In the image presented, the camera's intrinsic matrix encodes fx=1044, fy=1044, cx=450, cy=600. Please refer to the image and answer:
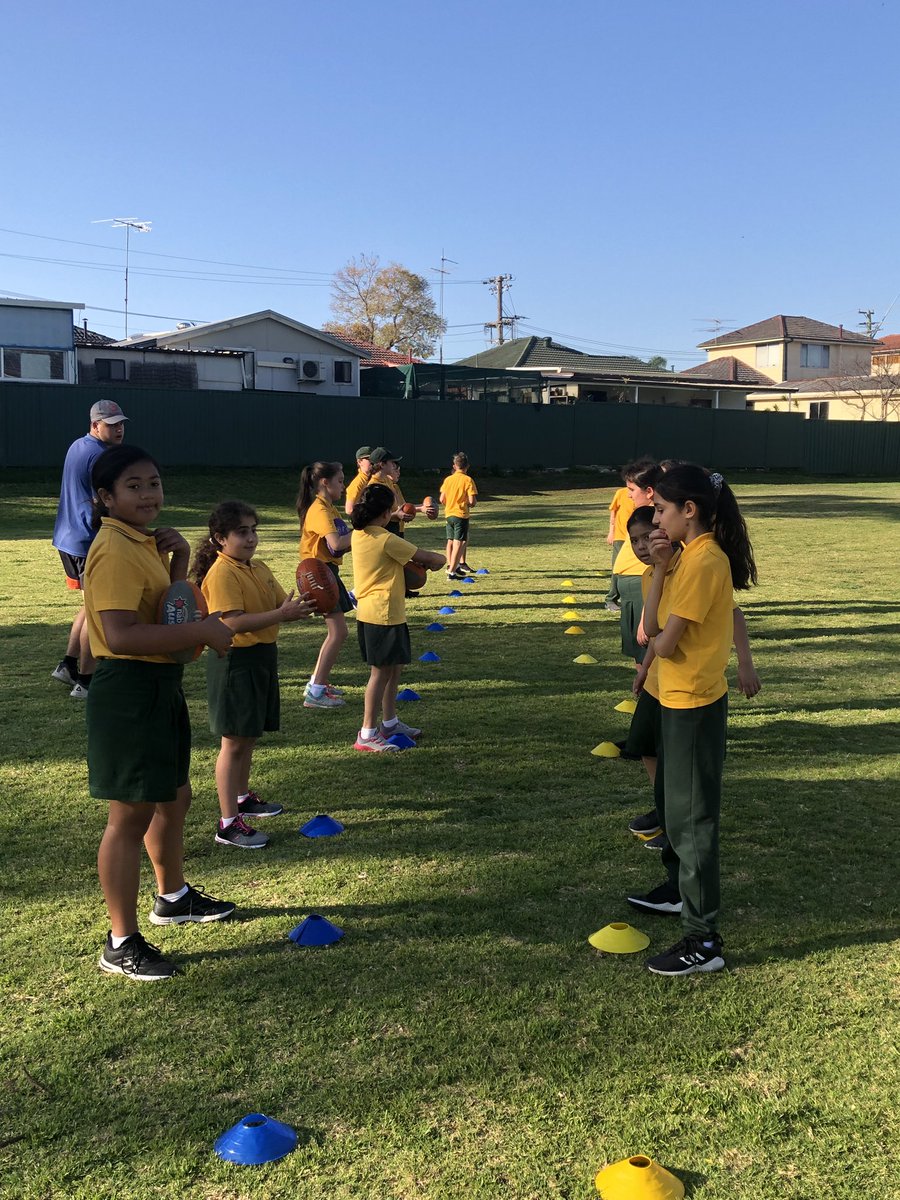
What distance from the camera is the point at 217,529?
4906 mm

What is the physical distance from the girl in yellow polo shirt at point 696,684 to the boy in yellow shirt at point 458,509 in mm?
9892

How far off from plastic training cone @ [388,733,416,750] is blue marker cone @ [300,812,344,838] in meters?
1.34

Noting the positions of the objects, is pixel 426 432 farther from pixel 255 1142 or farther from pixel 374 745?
pixel 255 1142

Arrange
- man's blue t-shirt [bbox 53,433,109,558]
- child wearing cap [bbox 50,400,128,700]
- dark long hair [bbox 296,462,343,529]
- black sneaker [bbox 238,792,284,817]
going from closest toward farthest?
black sneaker [bbox 238,792,284,817]
child wearing cap [bbox 50,400,128,700]
man's blue t-shirt [bbox 53,433,109,558]
dark long hair [bbox 296,462,343,529]

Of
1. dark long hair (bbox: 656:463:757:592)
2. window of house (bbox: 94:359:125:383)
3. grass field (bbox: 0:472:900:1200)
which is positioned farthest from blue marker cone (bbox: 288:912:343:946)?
window of house (bbox: 94:359:125:383)

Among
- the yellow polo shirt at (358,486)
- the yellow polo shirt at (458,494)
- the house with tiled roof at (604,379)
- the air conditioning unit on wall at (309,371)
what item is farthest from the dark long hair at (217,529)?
the house with tiled roof at (604,379)

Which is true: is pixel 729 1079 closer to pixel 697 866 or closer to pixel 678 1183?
pixel 678 1183

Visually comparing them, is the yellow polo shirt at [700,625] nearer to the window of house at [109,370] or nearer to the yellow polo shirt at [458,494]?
the yellow polo shirt at [458,494]

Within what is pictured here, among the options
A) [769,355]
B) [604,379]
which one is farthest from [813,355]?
[604,379]

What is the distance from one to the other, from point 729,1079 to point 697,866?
745 mm

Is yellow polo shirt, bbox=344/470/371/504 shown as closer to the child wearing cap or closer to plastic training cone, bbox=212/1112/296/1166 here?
the child wearing cap

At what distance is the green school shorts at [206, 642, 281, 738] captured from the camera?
15.8 feet

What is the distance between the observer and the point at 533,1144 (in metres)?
2.71

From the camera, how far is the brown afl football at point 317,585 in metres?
4.25
